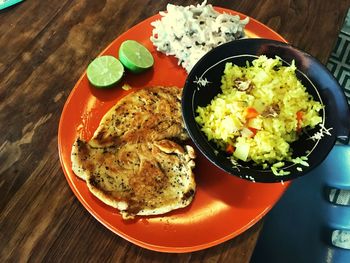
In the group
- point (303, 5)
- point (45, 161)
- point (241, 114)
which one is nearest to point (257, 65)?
point (241, 114)

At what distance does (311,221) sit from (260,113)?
66cm

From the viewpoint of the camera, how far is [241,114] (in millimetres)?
1479

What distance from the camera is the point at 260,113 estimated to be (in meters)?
1.51

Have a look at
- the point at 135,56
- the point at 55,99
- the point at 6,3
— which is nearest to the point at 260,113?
the point at 135,56

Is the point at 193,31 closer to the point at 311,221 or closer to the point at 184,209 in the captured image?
the point at 184,209

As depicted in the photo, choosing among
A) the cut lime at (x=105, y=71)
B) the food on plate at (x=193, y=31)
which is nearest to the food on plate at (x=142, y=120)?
the cut lime at (x=105, y=71)

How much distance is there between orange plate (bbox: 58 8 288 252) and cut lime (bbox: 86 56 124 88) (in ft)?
0.14

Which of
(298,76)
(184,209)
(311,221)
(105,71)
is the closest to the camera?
(184,209)

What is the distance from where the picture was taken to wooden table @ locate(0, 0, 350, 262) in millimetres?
1459

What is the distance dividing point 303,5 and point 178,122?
940mm

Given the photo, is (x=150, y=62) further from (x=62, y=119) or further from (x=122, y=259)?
(x=122, y=259)

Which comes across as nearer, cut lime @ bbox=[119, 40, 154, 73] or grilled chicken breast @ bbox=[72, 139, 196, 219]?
grilled chicken breast @ bbox=[72, 139, 196, 219]

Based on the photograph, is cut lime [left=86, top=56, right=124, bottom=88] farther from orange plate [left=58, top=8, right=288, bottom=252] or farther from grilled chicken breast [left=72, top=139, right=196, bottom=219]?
grilled chicken breast [left=72, top=139, right=196, bottom=219]

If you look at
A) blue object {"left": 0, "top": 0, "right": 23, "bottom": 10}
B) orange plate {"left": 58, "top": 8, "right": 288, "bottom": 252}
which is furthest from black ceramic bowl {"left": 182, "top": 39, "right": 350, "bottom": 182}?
blue object {"left": 0, "top": 0, "right": 23, "bottom": 10}
